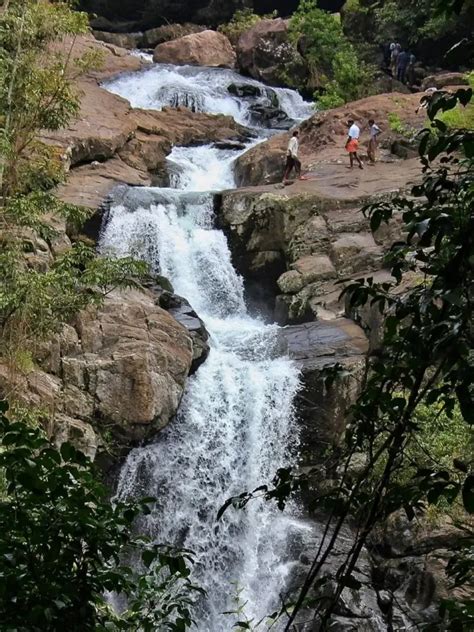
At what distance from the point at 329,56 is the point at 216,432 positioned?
1995 cm

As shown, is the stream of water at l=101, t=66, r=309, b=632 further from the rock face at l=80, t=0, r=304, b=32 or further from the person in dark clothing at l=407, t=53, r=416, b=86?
the rock face at l=80, t=0, r=304, b=32

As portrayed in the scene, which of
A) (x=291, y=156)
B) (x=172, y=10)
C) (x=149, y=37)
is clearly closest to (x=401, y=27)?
(x=291, y=156)

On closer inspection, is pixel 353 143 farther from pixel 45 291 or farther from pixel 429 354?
pixel 429 354

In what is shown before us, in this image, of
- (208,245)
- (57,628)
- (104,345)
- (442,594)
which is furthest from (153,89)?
(57,628)

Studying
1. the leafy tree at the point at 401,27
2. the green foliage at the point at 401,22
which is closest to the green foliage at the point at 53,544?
the leafy tree at the point at 401,27

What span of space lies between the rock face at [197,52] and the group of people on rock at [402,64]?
765 cm

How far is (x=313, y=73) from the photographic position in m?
25.8

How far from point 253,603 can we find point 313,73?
22028 mm

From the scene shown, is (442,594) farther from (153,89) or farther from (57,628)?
(153,89)

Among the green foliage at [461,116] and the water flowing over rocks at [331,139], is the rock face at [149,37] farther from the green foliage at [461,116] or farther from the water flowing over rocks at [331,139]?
the green foliage at [461,116]

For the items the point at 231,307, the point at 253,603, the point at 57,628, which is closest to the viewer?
the point at 57,628

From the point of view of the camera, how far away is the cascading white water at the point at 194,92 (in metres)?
23.8

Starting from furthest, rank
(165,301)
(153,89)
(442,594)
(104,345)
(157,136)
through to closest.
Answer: (153,89) → (157,136) → (165,301) → (104,345) → (442,594)

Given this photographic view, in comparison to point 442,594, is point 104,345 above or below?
above
